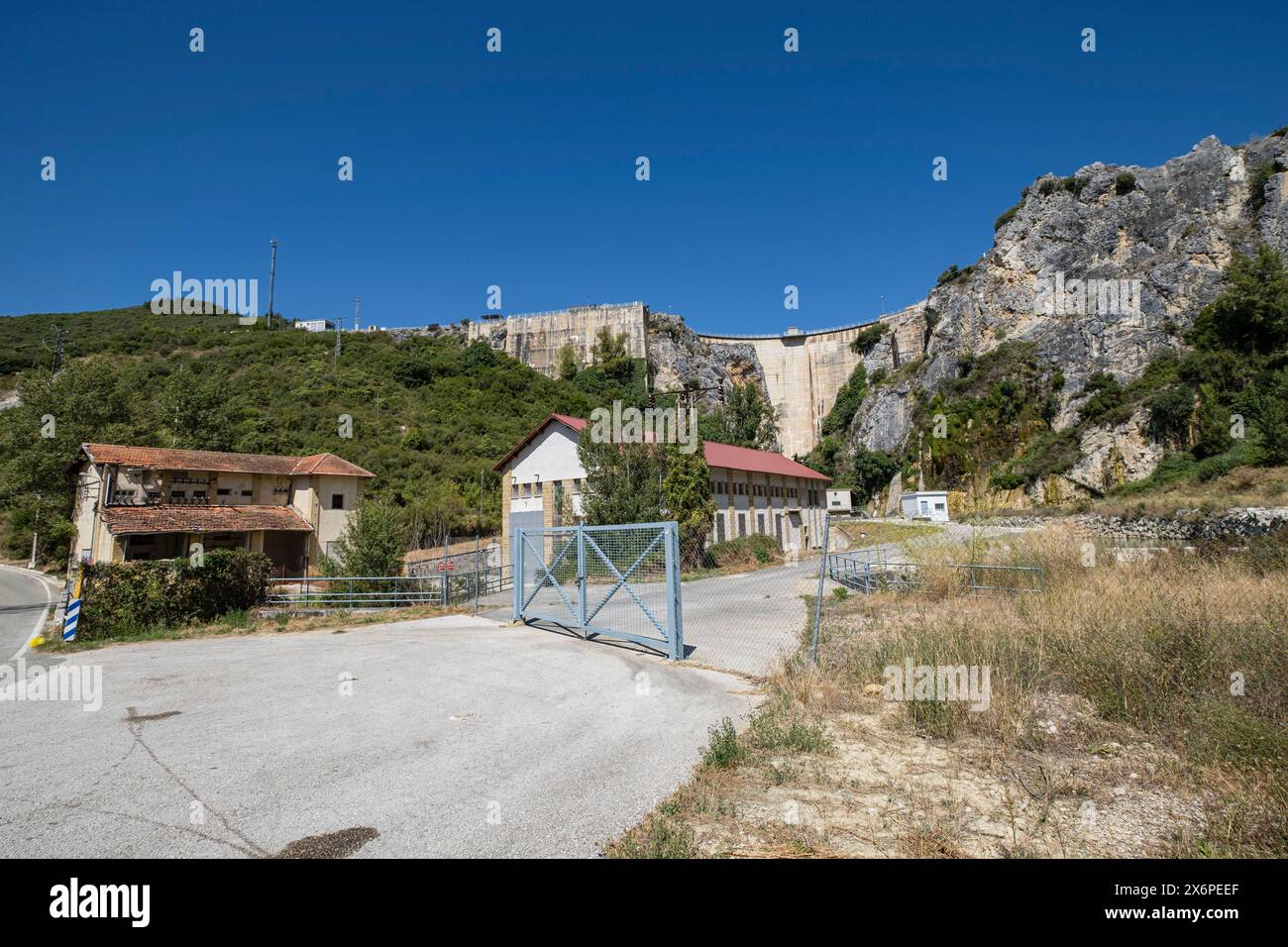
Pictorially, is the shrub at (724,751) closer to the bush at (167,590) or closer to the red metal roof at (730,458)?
the bush at (167,590)

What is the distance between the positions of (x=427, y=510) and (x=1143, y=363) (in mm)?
53766

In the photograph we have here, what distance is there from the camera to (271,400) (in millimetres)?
51562

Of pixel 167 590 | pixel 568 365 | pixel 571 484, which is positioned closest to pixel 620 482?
pixel 571 484

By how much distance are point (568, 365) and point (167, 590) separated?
68801mm

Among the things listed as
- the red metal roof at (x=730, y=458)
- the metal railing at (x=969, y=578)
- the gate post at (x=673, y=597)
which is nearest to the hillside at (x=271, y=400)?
the red metal roof at (x=730, y=458)

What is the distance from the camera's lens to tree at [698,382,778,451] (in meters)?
62.5

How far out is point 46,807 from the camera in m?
4.07

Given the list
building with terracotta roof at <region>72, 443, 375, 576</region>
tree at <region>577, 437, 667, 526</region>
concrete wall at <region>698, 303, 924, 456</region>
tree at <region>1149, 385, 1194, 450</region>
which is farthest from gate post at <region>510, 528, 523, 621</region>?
concrete wall at <region>698, 303, 924, 456</region>

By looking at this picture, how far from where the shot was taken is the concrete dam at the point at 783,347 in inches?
3196

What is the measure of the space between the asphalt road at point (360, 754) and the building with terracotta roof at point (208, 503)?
2098 centimetres

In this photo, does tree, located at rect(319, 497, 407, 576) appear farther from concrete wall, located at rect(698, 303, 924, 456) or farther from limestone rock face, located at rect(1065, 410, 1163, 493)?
concrete wall, located at rect(698, 303, 924, 456)

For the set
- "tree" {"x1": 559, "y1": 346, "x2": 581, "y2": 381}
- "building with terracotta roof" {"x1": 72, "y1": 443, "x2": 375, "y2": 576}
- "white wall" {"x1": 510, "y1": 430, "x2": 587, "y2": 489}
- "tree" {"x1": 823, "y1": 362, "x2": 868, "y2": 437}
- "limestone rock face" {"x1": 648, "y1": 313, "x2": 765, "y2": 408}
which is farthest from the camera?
"limestone rock face" {"x1": 648, "y1": 313, "x2": 765, "y2": 408}

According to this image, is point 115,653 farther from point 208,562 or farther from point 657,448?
point 657,448

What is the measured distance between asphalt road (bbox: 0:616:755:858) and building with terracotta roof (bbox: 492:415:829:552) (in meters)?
19.1
